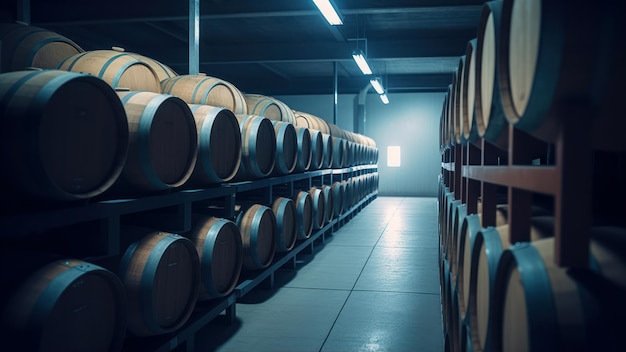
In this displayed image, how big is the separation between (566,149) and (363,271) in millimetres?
5448

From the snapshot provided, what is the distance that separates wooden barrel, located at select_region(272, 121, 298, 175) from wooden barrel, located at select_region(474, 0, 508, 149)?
145 inches

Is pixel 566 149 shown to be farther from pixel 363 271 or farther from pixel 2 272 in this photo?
pixel 363 271

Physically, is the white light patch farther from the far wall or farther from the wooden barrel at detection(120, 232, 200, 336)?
the wooden barrel at detection(120, 232, 200, 336)

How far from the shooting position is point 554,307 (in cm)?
105

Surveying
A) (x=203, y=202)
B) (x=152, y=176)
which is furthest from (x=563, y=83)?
(x=203, y=202)

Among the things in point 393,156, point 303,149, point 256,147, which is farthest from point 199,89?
point 393,156

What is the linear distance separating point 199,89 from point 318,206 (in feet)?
10.5

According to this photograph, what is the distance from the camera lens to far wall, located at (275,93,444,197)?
1841cm

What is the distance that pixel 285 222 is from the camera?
5.73 metres

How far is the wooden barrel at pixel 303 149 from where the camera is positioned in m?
6.25

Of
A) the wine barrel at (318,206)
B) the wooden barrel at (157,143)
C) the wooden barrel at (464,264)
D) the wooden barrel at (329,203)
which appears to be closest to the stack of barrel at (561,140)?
the wooden barrel at (464,264)

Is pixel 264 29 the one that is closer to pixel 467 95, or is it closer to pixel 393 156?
pixel 393 156

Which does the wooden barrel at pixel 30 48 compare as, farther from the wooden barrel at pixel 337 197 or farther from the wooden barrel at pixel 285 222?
the wooden barrel at pixel 337 197

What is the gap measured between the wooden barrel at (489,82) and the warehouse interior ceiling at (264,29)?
21.5ft
